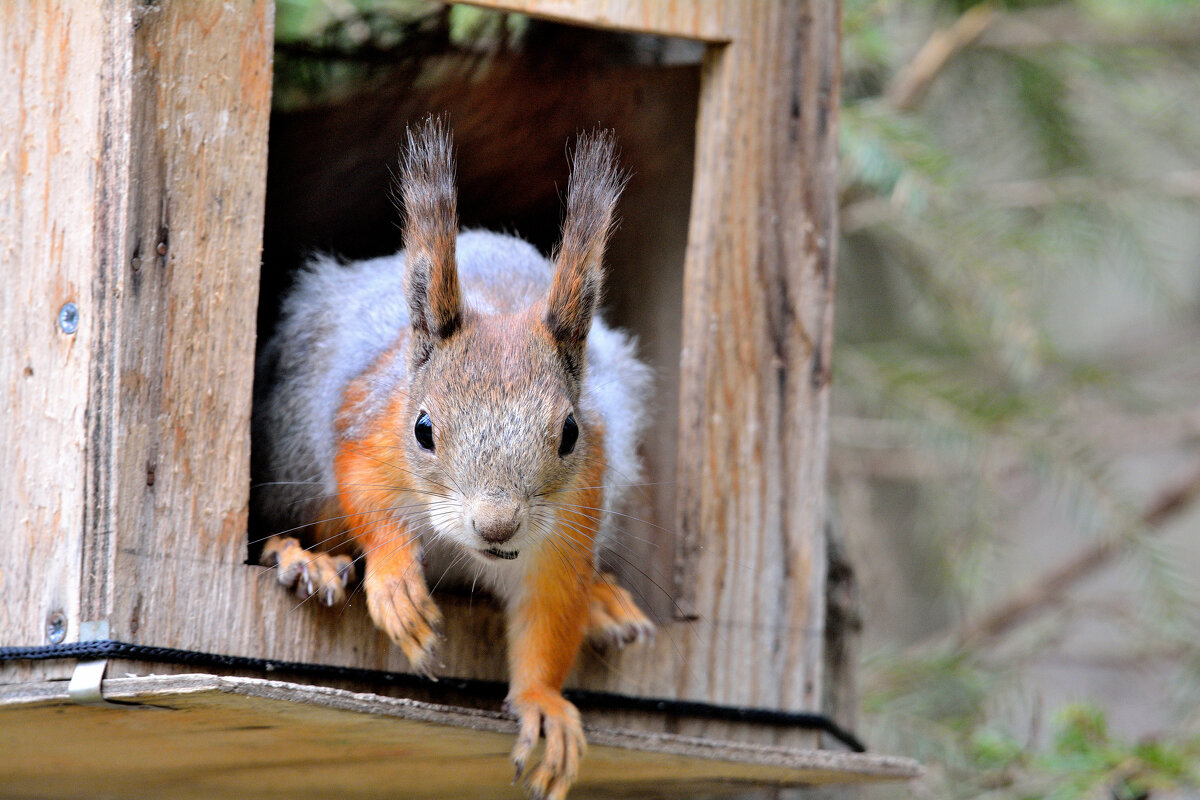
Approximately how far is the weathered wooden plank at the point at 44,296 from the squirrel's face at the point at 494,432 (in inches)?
14.4

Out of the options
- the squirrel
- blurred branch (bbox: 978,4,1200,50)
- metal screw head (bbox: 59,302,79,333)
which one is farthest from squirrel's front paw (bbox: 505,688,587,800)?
blurred branch (bbox: 978,4,1200,50)

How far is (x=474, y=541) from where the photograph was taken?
1.40 m

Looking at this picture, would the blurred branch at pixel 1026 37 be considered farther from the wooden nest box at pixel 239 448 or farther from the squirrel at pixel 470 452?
the squirrel at pixel 470 452

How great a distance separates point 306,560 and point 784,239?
0.81 metres

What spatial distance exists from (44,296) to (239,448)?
0.88 ft

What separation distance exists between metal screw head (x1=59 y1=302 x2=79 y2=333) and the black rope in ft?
1.11

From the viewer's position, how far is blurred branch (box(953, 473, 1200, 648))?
2.88 metres

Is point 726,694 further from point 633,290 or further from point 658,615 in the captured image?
point 633,290

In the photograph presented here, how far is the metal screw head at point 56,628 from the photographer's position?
1413 mm

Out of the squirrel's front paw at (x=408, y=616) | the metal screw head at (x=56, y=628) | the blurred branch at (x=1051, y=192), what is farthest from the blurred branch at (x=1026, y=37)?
the metal screw head at (x=56, y=628)

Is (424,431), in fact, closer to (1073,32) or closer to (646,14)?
(646,14)

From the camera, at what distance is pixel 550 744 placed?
5.00 ft

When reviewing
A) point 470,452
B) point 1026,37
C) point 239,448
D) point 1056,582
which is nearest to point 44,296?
point 239,448

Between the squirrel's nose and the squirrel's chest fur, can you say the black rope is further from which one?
the squirrel's nose
